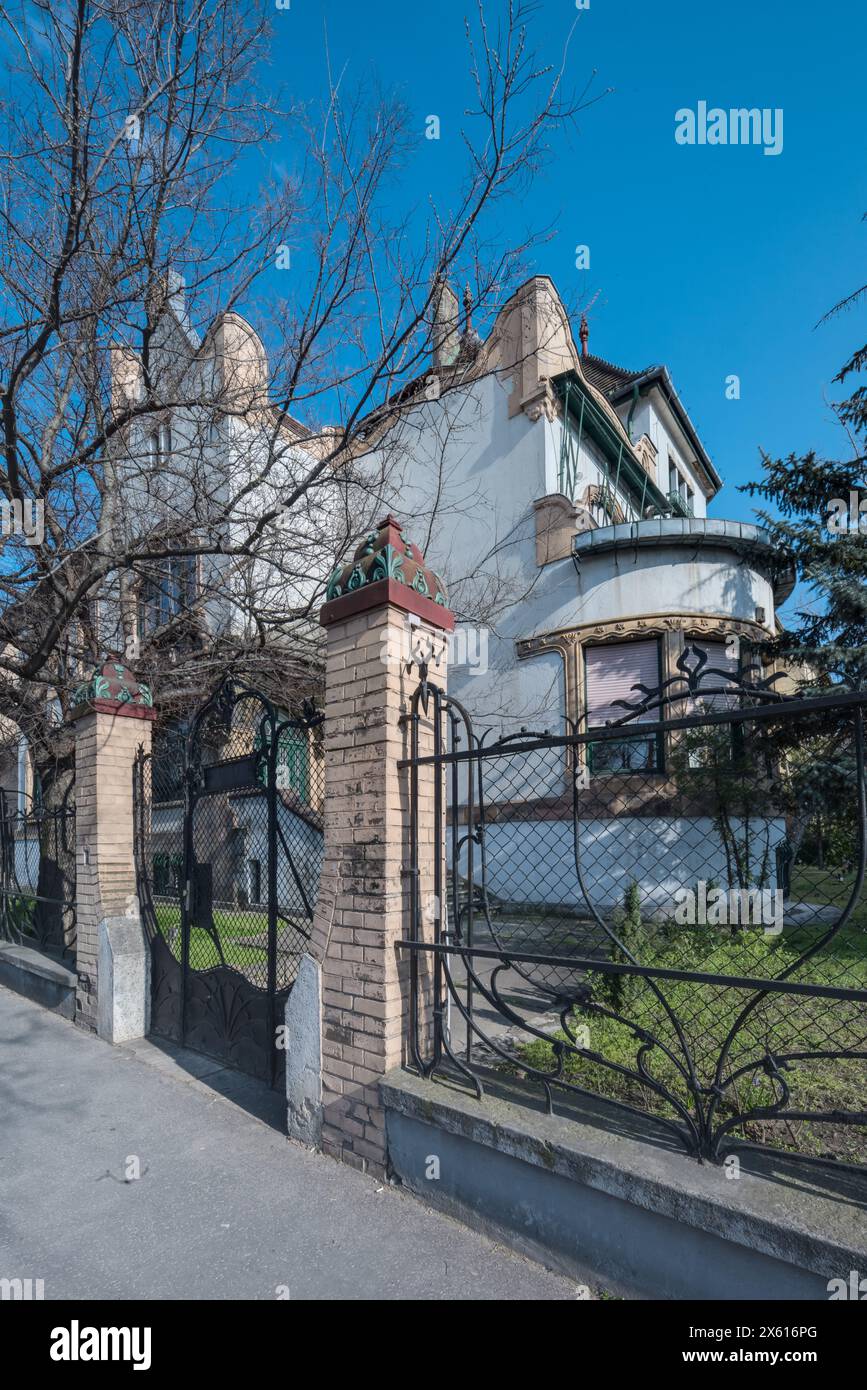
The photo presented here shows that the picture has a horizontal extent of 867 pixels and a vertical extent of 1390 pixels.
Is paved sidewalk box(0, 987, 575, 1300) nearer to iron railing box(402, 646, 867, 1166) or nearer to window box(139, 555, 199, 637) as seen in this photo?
iron railing box(402, 646, 867, 1166)

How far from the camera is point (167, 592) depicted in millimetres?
9141

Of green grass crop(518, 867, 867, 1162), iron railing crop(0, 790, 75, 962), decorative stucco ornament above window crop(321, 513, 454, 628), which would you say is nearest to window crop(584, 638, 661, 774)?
green grass crop(518, 867, 867, 1162)

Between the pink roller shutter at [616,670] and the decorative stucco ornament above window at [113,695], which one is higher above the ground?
the pink roller shutter at [616,670]

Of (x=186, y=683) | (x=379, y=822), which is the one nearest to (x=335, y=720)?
(x=379, y=822)

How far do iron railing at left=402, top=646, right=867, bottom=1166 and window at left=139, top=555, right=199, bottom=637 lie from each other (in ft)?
11.8

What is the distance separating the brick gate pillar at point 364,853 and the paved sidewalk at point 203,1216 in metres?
0.30

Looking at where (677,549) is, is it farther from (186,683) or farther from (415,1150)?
(415,1150)

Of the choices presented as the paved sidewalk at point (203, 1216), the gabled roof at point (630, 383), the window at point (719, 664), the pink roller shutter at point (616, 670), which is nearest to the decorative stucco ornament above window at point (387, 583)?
the paved sidewalk at point (203, 1216)

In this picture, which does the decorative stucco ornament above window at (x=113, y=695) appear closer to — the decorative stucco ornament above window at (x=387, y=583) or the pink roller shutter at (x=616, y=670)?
the decorative stucco ornament above window at (x=387, y=583)

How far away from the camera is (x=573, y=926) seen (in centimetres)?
874

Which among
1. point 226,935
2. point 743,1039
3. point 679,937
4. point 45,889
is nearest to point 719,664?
point 679,937

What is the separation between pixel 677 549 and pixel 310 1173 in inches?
368

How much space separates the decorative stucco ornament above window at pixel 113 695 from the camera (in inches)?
223

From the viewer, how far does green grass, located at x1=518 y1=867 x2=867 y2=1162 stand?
10.4 ft
